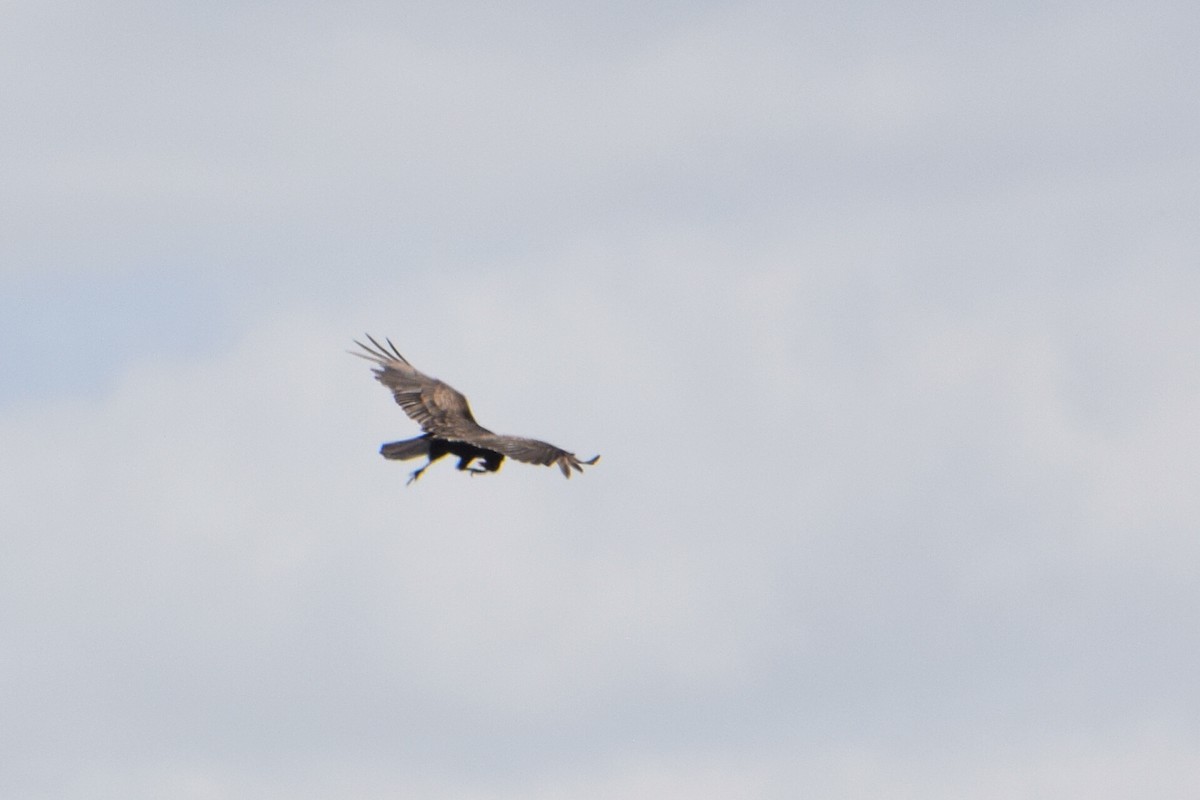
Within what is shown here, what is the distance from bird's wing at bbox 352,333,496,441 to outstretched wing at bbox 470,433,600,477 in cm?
142

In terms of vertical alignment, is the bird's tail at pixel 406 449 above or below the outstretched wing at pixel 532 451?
above

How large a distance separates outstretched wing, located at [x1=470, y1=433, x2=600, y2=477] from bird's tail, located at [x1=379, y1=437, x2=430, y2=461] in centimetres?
161

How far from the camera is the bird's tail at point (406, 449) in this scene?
196 feet

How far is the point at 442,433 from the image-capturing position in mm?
60188

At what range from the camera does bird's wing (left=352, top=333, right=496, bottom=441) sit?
6075 cm

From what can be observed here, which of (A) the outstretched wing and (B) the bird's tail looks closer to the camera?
(A) the outstretched wing

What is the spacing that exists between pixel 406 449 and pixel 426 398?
11.0 ft

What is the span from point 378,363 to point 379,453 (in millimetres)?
5310

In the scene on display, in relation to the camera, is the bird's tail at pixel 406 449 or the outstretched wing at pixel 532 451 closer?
the outstretched wing at pixel 532 451

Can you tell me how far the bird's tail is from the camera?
5978 cm

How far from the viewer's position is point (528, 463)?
56000 mm

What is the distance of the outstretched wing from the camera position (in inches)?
2132

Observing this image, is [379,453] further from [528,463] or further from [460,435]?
[528,463]

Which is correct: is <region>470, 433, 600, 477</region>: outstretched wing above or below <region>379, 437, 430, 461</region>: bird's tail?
below
